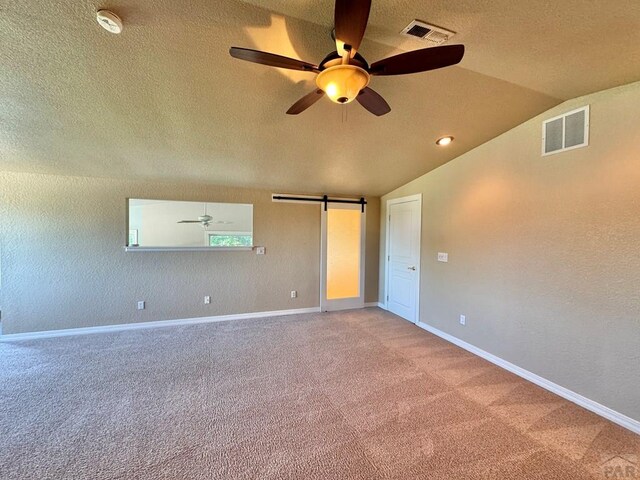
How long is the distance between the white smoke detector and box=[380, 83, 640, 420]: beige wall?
366 centimetres

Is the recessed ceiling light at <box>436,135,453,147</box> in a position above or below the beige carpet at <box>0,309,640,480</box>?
above

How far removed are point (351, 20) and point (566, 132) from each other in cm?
254

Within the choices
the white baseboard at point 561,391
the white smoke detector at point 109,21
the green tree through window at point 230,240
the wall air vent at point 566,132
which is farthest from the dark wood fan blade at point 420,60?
the green tree through window at point 230,240

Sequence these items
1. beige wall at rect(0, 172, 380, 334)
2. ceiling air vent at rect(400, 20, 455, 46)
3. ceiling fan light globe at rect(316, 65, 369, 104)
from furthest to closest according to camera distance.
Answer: beige wall at rect(0, 172, 380, 334)
ceiling air vent at rect(400, 20, 455, 46)
ceiling fan light globe at rect(316, 65, 369, 104)

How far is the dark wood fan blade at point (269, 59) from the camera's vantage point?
140 centimetres

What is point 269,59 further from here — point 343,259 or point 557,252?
point 343,259

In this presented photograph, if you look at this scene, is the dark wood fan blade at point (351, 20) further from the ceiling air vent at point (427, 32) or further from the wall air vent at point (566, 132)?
the wall air vent at point (566, 132)

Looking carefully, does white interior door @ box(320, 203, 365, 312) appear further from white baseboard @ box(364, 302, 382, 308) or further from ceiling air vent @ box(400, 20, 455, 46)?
ceiling air vent @ box(400, 20, 455, 46)

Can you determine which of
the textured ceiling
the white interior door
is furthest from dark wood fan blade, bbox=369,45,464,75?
the white interior door

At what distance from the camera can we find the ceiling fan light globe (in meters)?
1.45

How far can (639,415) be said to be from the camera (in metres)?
2.04

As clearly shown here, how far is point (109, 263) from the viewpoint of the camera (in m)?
3.97

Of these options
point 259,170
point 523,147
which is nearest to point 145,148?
point 259,170

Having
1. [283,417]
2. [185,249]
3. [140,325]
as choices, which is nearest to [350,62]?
[283,417]
